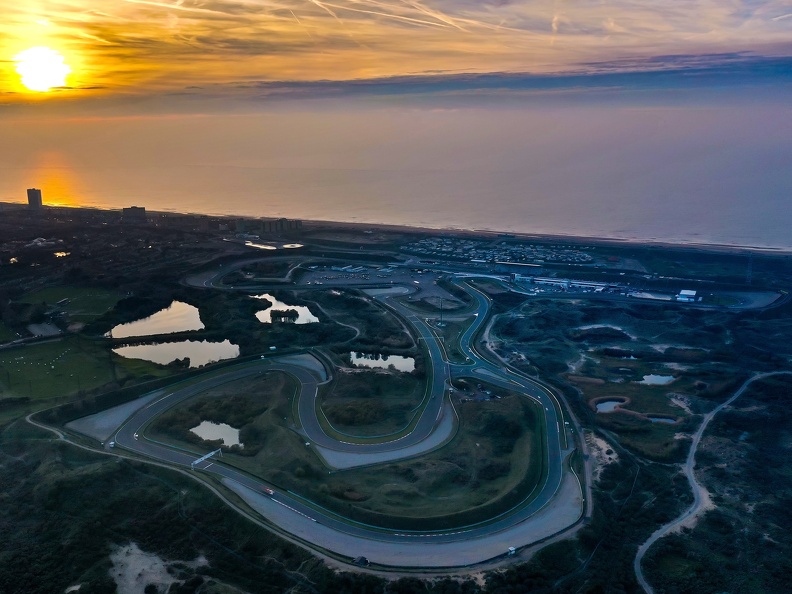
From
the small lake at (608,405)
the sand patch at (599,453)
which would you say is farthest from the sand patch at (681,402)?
the sand patch at (599,453)

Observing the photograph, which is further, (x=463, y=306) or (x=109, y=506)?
(x=463, y=306)

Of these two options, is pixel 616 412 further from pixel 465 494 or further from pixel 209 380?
pixel 209 380

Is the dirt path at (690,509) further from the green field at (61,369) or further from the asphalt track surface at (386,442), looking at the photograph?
the green field at (61,369)

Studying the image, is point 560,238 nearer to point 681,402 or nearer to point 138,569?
point 681,402

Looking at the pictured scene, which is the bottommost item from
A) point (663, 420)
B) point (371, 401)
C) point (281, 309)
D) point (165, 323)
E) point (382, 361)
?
point (165, 323)

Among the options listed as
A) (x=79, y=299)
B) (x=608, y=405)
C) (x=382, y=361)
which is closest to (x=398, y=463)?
(x=608, y=405)

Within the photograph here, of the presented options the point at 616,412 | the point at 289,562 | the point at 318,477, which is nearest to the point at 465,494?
the point at 318,477

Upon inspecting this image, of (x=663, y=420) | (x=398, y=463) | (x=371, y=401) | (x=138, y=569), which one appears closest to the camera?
(x=138, y=569)
